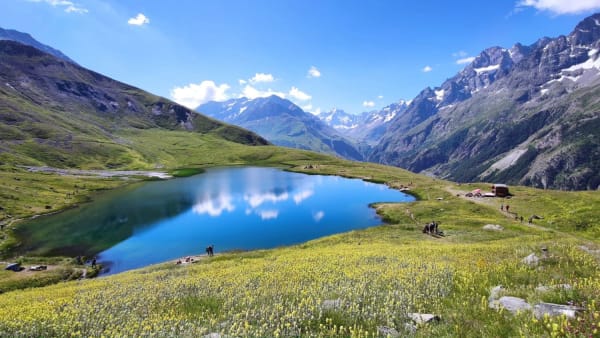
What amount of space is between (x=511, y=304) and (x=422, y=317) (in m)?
2.83

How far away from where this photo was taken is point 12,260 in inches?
2050

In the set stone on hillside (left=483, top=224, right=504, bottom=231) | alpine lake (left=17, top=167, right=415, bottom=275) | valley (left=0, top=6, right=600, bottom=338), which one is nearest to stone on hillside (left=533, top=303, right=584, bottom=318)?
valley (left=0, top=6, right=600, bottom=338)

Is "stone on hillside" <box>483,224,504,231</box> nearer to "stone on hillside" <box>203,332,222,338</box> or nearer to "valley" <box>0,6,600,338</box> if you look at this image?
"valley" <box>0,6,600,338</box>

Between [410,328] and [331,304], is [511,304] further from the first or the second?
[331,304]

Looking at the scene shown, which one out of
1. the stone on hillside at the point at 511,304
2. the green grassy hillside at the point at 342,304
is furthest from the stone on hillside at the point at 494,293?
the stone on hillside at the point at 511,304

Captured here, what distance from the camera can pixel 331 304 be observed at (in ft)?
37.6

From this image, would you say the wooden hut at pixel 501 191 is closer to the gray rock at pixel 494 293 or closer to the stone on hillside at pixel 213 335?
the gray rock at pixel 494 293

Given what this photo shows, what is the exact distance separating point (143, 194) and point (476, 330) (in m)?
125

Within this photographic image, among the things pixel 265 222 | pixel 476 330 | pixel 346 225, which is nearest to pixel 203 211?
pixel 265 222

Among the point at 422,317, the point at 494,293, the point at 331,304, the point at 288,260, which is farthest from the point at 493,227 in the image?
the point at 331,304

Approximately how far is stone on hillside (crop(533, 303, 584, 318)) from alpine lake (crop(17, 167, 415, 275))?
53380 mm

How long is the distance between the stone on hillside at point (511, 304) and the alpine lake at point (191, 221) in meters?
51.9

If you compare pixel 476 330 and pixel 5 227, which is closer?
pixel 476 330

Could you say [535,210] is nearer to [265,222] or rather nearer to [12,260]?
[265,222]
